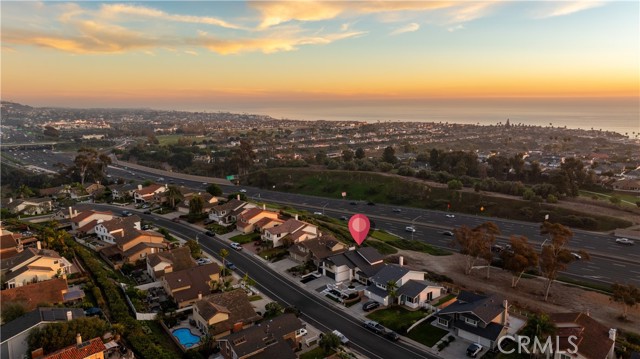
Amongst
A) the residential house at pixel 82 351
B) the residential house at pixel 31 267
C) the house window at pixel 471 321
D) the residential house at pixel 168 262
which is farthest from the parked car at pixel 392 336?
the residential house at pixel 31 267

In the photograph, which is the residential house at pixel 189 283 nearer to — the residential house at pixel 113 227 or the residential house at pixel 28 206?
the residential house at pixel 113 227

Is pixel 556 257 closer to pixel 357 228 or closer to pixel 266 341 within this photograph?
pixel 357 228

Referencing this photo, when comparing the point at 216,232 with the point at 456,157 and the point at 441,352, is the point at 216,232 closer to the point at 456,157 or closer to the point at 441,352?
the point at 441,352

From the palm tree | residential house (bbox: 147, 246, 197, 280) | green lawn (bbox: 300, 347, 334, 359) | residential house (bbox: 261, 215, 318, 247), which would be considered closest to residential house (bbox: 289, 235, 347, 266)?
residential house (bbox: 261, 215, 318, 247)

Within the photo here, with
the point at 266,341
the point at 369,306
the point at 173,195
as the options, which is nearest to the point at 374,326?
the point at 369,306

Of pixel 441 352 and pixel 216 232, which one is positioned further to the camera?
pixel 216 232

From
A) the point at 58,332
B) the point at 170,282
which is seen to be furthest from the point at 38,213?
the point at 58,332
